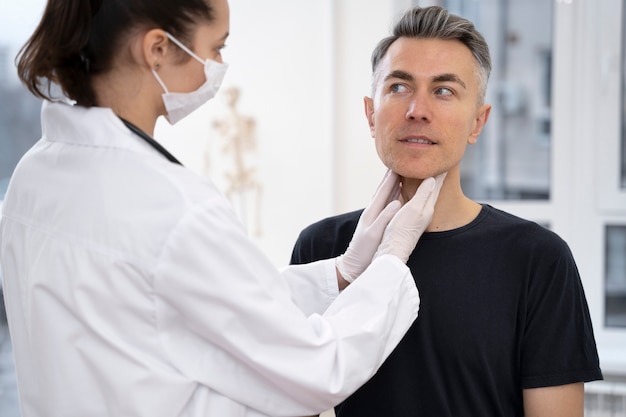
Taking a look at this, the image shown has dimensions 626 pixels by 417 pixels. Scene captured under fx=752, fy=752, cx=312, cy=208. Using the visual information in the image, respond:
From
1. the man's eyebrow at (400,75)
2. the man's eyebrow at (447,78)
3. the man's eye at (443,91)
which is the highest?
the man's eyebrow at (400,75)

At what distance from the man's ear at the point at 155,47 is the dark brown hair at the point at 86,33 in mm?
13

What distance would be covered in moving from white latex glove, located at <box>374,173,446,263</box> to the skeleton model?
183 centimetres

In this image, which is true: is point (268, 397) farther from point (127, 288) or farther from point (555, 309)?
point (555, 309)

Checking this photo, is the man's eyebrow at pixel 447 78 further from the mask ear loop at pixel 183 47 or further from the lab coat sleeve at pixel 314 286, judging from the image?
the mask ear loop at pixel 183 47

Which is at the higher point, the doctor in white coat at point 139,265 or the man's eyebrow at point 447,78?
the man's eyebrow at point 447,78

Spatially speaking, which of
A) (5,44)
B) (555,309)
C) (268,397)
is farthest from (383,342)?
(5,44)

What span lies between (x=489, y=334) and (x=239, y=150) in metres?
1.98

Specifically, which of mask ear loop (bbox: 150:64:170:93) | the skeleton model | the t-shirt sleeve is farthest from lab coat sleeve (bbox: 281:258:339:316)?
the skeleton model

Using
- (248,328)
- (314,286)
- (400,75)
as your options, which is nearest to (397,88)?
(400,75)

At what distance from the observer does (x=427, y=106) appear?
1.47 meters

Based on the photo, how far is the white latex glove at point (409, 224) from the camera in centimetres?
136

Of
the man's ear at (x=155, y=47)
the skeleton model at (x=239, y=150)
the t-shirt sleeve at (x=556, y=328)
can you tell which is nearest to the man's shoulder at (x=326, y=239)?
the t-shirt sleeve at (x=556, y=328)

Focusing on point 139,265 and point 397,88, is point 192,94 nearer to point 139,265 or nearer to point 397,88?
point 139,265

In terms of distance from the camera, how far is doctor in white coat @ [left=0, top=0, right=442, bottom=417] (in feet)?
3.36
